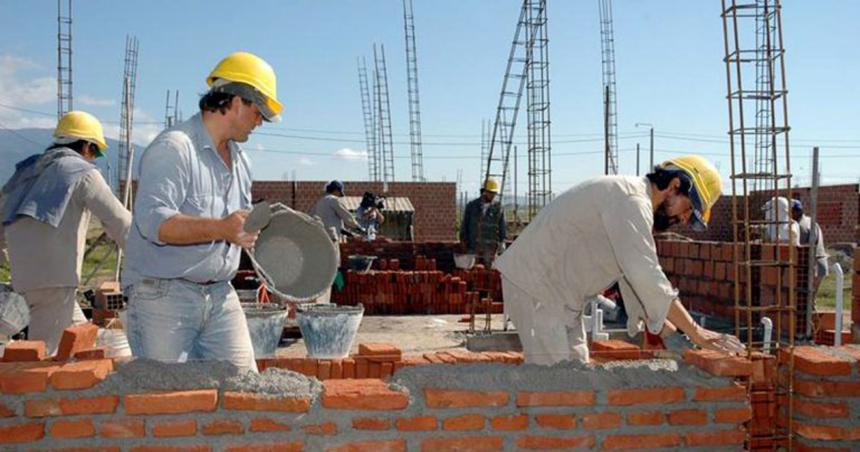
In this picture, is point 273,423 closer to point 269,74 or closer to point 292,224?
point 292,224

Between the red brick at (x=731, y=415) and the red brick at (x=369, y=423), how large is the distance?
4.30 feet

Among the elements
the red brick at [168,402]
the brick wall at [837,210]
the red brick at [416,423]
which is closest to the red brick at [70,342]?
the red brick at [168,402]

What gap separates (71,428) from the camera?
249cm

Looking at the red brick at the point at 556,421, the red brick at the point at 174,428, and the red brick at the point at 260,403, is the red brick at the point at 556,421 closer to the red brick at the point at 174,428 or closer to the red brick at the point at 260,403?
the red brick at the point at 260,403

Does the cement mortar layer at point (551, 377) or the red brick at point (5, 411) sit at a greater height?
the cement mortar layer at point (551, 377)

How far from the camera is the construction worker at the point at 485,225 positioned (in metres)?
10.1

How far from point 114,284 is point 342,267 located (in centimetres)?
369

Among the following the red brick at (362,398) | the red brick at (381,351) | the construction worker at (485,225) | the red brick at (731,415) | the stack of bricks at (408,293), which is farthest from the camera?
the construction worker at (485,225)

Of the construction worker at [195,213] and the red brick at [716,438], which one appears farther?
the red brick at [716,438]

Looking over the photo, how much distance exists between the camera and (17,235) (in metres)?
3.68

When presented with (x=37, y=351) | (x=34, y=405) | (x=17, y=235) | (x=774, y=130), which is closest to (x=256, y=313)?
(x=17, y=235)

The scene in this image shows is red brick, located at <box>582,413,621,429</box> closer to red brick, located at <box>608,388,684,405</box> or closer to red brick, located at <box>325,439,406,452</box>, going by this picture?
red brick, located at <box>608,388,684,405</box>

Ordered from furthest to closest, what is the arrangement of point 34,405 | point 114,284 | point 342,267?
point 342,267 < point 114,284 < point 34,405

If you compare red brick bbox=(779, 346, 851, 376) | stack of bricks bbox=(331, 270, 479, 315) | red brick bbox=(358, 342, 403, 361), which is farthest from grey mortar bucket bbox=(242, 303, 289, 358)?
stack of bricks bbox=(331, 270, 479, 315)
